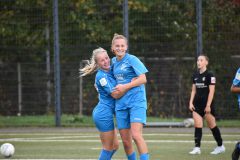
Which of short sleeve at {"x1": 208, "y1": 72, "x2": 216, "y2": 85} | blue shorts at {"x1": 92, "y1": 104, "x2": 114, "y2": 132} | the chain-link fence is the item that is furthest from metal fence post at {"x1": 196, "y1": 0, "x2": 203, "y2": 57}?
blue shorts at {"x1": 92, "y1": 104, "x2": 114, "y2": 132}

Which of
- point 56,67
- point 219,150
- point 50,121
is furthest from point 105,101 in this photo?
point 50,121

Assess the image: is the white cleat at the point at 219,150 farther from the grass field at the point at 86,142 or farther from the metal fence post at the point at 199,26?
the metal fence post at the point at 199,26

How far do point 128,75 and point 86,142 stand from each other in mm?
5673

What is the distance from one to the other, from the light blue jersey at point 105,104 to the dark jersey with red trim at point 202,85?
3.97 m

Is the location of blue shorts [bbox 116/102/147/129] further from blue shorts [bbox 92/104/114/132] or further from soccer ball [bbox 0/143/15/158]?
soccer ball [bbox 0/143/15/158]

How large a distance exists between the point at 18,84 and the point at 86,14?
2984 millimetres

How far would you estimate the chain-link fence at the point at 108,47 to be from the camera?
63.6ft

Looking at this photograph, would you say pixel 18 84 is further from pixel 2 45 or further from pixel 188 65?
pixel 188 65

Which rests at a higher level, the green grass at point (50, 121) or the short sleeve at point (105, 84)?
the short sleeve at point (105, 84)

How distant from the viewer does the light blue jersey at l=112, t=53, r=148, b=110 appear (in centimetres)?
969

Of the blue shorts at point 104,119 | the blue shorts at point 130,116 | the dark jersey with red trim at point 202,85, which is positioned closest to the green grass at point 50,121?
the dark jersey with red trim at point 202,85

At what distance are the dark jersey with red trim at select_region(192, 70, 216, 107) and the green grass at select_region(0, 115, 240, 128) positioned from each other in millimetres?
5499

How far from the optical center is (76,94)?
2159 centimetres

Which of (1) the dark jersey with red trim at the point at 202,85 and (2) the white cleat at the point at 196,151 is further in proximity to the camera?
(1) the dark jersey with red trim at the point at 202,85
